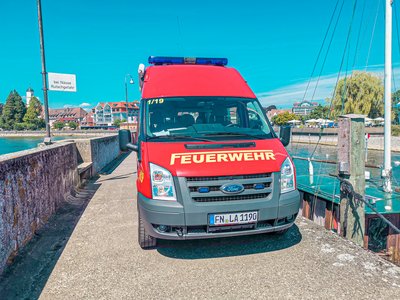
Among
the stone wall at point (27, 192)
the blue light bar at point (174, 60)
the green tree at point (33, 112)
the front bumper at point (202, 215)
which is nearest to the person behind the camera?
the front bumper at point (202, 215)

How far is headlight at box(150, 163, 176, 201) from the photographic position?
3.48 meters

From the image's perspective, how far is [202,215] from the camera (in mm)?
3424

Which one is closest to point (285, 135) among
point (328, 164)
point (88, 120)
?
point (328, 164)

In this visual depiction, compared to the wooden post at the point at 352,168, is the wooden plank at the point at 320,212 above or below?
below

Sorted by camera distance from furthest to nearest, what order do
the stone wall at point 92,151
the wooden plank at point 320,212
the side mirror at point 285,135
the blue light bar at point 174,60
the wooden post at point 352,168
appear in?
the stone wall at point 92,151, the wooden plank at point 320,212, the blue light bar at point 174,60, the wooden post at point 352,168, the side mirror at point 285,135

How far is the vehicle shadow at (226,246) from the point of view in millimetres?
4020

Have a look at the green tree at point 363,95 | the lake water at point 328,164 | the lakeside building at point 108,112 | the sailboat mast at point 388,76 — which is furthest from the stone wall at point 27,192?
the lakeside building at point 108,112

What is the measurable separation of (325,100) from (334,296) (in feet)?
200

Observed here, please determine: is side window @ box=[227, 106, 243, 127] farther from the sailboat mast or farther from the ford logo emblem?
the sailboat mast

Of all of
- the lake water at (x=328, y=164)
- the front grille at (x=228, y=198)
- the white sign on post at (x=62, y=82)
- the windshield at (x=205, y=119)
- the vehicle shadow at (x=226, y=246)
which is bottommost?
the lake water at (x=328, y=164)

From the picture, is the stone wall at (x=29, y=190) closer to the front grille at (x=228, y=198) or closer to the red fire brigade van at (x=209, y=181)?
the red fire brigade van at (x=209, y=181)

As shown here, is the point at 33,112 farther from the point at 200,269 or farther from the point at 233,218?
the point at 233,218

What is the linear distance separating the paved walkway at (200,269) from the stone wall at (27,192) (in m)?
0.27

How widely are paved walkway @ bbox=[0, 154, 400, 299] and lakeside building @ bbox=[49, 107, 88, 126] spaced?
168962 mm
